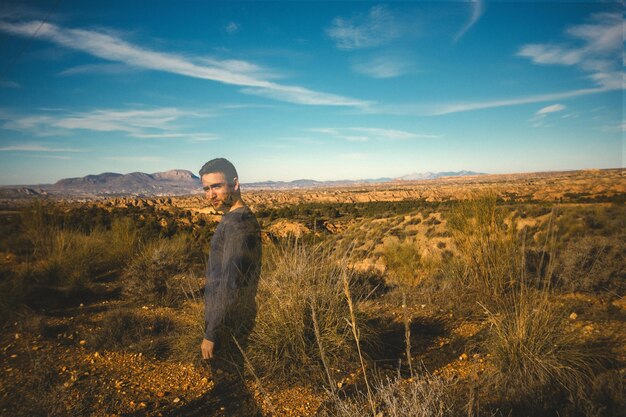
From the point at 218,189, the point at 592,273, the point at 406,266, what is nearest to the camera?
the point at 218,189

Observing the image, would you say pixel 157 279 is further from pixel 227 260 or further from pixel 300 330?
pixel 227 260

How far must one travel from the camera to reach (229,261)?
7.39ft

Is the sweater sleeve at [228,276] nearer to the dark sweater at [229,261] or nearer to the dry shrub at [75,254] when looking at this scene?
the dark sweater at [229,261]

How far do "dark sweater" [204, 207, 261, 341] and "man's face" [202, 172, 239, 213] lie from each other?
174 millimetres

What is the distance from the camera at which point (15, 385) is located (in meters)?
3.01

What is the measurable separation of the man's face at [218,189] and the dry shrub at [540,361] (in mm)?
2647

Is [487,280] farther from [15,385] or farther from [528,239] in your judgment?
[528,239]

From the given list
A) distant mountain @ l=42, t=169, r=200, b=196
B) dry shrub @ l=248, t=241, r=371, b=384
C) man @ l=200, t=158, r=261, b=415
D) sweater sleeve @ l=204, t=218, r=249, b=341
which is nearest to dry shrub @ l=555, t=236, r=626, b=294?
dry shrub @ l=248, t=241, r=371, b=384

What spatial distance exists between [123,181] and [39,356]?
156785 millimetres

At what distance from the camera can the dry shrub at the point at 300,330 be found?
2.96 metres

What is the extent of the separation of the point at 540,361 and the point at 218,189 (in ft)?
9.90

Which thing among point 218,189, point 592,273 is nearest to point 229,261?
point 218,189

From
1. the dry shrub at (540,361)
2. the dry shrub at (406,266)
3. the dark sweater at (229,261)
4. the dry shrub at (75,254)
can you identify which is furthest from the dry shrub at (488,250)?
the dry shrub at (75,254)

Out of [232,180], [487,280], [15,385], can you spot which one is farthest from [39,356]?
[487,280]
